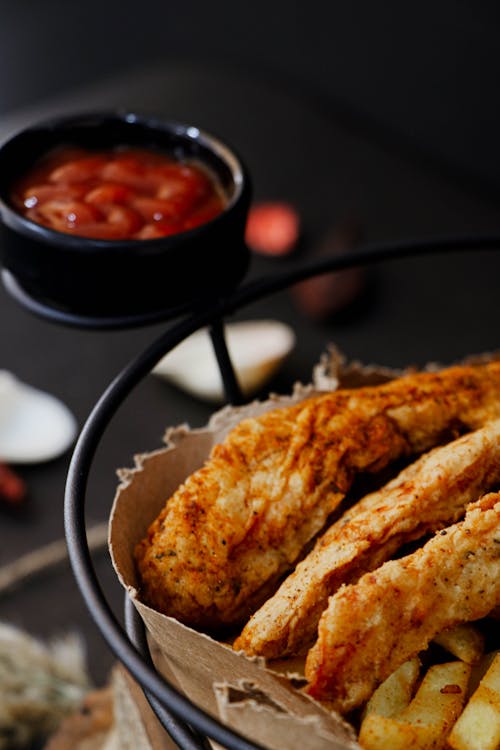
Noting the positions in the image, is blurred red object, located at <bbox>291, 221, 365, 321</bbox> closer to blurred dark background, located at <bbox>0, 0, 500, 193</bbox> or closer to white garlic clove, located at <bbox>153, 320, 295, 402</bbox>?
white garlic clove, located at <bbox>153, 320, 295, 402</bbox>

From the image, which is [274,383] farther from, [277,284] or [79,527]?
[79,527]

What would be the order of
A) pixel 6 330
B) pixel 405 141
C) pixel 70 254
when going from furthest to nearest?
pixel 405 141
pixel 6 330
pixel 70 254

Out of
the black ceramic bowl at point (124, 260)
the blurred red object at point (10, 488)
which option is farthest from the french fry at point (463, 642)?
the blurred red object at point (10, 488)

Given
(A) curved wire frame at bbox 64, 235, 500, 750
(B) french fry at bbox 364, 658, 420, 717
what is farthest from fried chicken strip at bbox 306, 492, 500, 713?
(A) curved wire frame at bbox 64, 235, 500, 750

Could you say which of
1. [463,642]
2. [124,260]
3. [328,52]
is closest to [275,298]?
[124,260]

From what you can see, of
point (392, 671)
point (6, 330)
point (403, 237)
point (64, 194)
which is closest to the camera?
point (392, 671)

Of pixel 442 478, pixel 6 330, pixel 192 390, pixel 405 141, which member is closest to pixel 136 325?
pixel 442 478
